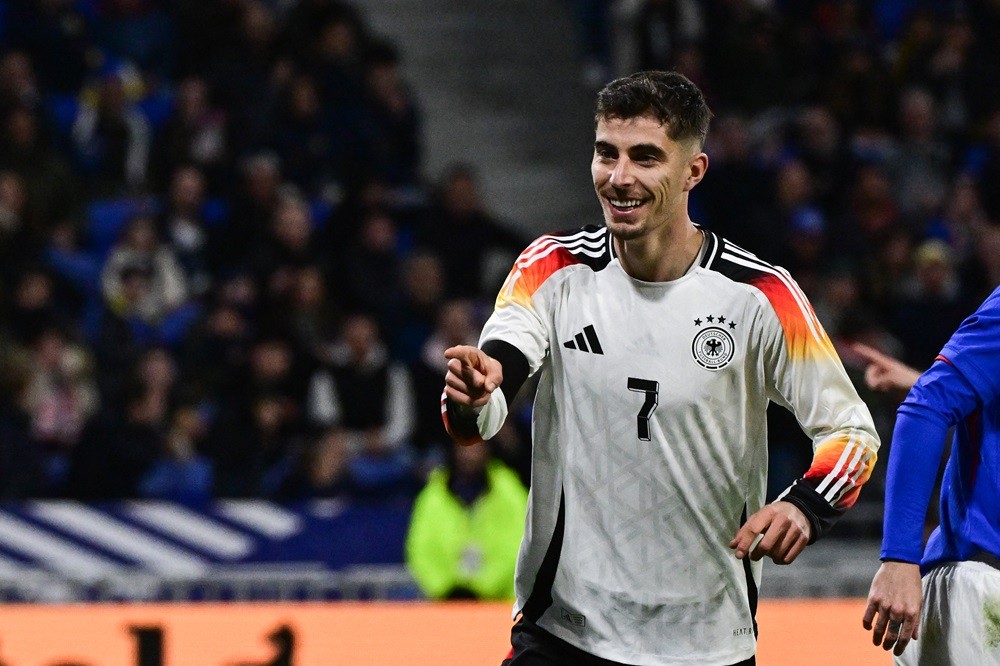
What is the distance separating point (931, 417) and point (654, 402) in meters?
0.64

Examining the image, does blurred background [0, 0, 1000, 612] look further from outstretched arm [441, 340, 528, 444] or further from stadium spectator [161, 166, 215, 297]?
outstretched arm [441, 340, 528, 444]

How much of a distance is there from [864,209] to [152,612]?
289 inches

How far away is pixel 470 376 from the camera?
137 inches

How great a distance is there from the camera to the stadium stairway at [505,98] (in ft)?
44.4

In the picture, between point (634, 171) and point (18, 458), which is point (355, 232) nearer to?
point (18, 458)

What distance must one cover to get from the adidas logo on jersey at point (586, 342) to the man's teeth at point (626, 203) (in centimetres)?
31

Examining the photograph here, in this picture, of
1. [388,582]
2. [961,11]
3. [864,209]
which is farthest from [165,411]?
[961,11]

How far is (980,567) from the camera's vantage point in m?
3.74

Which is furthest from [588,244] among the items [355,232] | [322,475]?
[355,232]

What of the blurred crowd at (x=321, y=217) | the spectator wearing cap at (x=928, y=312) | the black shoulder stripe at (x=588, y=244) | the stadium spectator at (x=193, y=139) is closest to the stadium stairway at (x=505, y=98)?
the blurred crowd at (x=321, y=217)

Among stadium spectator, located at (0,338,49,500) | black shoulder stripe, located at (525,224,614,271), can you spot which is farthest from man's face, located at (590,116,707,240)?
stadium spectator, located at (0,338,49,500)

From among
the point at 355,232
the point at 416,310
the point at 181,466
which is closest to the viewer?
the point at 181,466

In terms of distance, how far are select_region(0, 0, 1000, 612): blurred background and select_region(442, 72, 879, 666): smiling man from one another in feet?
14.3

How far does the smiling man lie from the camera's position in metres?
3.81
